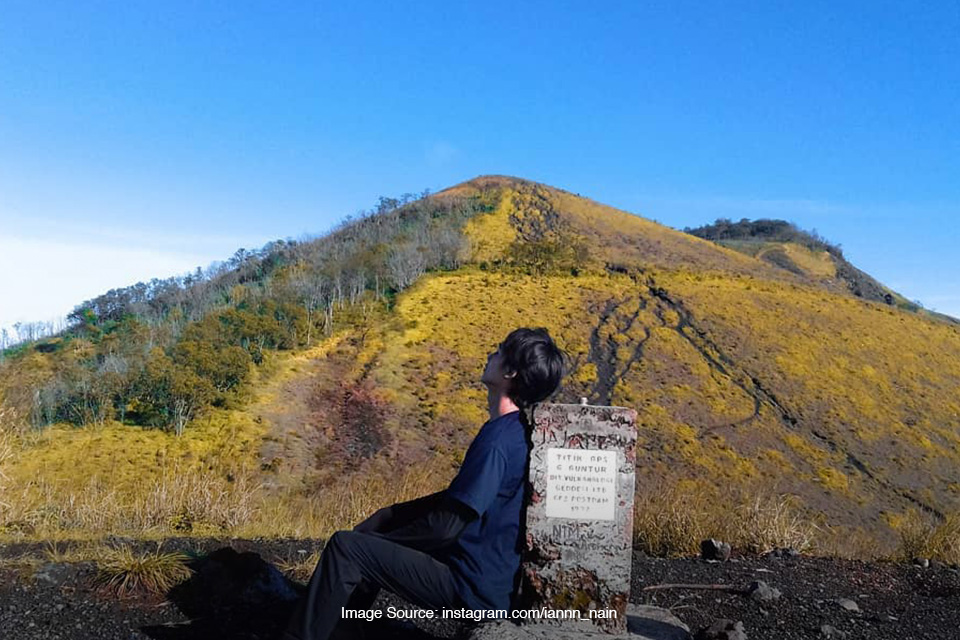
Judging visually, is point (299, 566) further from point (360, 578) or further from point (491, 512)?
point (491, 512)

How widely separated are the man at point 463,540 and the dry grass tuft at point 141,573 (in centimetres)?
208

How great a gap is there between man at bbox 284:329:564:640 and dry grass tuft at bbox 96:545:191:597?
2083mm

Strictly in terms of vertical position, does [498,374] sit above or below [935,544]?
above

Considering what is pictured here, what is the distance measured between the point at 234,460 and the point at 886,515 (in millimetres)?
17334

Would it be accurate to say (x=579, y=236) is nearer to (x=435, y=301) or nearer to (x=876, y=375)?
(x=435, y=301)

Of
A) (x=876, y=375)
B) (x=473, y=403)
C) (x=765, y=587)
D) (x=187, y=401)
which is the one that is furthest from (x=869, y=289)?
(x=765, y=587)

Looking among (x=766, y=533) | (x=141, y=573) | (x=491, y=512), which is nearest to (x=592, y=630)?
(x=491, y=512)

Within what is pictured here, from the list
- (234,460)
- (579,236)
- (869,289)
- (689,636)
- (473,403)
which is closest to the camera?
(689,636)

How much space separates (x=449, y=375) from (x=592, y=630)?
73.9 ft

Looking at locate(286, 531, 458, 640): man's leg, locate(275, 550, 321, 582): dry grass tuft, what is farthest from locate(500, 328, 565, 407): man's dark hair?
locate(275, 550, 321, 582): dry grass tuft

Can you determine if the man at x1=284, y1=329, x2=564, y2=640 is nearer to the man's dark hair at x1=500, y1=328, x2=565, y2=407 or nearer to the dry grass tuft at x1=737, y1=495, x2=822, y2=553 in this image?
the man's dark hair at x1=500, y1=328, x2=565, y2=407

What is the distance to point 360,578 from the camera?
10.6 ft

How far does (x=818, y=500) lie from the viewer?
21406 millimetres

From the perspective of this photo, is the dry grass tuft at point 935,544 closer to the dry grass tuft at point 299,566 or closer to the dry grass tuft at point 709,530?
the dry grass tuft at point 709,530
